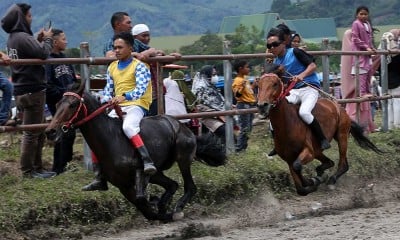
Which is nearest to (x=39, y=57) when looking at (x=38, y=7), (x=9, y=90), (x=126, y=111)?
(x=9, y=90)

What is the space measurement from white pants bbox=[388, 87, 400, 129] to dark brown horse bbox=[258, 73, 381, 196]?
4.30 m

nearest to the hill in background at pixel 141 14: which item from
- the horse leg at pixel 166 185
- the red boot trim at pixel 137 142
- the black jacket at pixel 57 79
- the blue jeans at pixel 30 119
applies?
the black jacket at pixel 57 79

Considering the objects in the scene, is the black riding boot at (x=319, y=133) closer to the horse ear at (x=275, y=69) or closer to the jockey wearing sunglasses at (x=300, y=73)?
the jockey wearing sunglasses at (x=300, y=73)

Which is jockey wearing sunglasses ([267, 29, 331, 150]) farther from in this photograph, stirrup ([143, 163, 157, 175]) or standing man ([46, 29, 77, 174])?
stirrup ([143, 163, 157, 175])

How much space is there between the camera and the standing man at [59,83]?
11.0m

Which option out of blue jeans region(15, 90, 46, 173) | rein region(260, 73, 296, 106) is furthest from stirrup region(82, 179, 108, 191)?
rein region(260, 73, 296, 106)

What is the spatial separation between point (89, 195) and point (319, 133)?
316 centimetres

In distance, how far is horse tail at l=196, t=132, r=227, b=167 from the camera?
10727mm

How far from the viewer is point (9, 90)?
32.8 ft

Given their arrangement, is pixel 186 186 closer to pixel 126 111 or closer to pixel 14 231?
pixel 126 111

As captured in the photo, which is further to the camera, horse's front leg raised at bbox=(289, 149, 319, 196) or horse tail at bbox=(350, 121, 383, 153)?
horse tail at bbox=(350, 121, 383, 153)

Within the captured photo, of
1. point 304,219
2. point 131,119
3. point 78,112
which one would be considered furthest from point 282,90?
point 78,112

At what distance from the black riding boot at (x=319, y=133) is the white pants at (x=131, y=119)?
8.77 feet

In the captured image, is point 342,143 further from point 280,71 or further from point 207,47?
point 207,47
